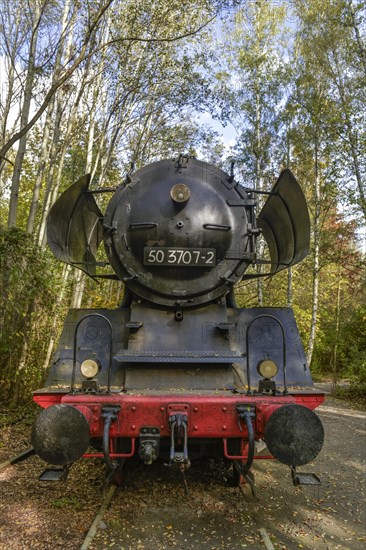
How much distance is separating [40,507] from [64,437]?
1228 millimetres

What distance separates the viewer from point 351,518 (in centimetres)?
392

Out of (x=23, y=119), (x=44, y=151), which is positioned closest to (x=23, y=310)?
(x=23, y=119)

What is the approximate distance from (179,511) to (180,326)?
1.54 m

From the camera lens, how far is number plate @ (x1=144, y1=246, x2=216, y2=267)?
4.11 meters

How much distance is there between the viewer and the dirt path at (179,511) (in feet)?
10.6

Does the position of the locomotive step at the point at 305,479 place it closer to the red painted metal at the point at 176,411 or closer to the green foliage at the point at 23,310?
the red painted metal at the point at 176,411

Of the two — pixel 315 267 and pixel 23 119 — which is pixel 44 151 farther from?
pixel 315 267

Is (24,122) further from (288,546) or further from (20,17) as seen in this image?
(288,546)

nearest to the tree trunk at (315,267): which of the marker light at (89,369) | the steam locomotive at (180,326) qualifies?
the steam locomotive at (180,326)

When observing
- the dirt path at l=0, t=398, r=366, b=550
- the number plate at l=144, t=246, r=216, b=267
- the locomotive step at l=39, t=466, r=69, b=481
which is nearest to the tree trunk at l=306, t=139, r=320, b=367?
the dirt path at l=0, t=398, r=366, b=550

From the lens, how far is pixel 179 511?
372 centimetres

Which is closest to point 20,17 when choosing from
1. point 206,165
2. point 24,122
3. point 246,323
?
point 24,122

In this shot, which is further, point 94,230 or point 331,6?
point 331,6

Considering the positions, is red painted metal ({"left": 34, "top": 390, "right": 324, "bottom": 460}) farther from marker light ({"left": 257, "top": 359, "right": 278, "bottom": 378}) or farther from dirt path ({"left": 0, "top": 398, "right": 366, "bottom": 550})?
dirt path ({"left": 0, "top": 398, "right": 366, "bottom": 550})
